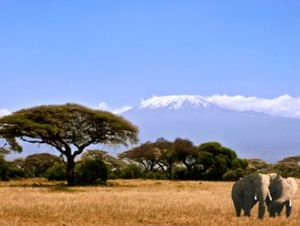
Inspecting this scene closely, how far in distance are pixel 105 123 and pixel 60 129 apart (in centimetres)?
415

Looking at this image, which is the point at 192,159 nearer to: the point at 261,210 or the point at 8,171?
the point at 8,171

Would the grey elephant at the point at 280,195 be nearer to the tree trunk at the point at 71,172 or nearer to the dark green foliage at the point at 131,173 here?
the tree trunk at the point at 71,172

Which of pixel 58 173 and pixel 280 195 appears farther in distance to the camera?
pixel 58 173

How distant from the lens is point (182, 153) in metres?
78.7

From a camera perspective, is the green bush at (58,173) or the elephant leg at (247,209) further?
the green bush at (58,173)

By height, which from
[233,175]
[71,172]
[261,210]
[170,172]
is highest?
[170,172]

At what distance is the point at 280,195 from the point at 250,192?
1.21 meters

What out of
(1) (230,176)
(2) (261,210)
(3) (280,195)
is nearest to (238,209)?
(2) (261,210)

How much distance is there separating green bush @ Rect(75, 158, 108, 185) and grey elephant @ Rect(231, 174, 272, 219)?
3082cm

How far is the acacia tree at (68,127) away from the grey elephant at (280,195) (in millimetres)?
29682

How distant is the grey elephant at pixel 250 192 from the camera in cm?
2358

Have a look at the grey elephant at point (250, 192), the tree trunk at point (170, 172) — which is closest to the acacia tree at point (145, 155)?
the tree trunk at point (170, 172)

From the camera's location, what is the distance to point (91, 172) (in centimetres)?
5478

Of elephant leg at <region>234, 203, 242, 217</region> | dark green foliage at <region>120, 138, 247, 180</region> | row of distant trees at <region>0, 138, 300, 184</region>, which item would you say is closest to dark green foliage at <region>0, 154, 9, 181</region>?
row of distant trees at <region>0, 138, 300, 184</region>
